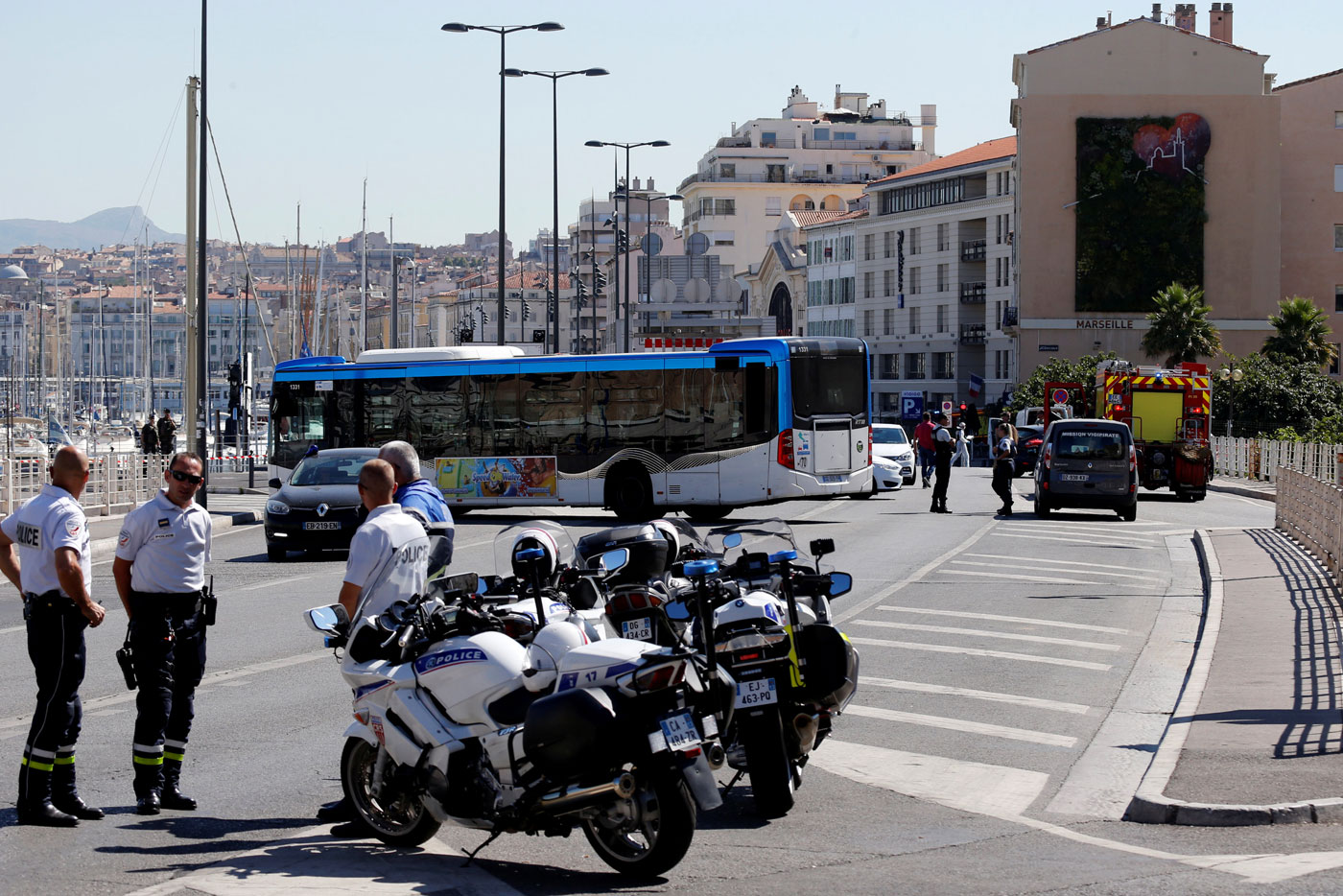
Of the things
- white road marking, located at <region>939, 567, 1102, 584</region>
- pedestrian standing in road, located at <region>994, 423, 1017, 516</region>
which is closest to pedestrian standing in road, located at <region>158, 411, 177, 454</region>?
pedestrian standing in road, located at <region>994, 423, 1017, 516</region>

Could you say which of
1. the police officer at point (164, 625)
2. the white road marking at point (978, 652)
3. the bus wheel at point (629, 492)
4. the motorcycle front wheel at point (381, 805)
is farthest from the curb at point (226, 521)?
the motorcycle front wheel at point (381, 805)

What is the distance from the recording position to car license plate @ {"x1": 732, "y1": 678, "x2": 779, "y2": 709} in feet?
24.5

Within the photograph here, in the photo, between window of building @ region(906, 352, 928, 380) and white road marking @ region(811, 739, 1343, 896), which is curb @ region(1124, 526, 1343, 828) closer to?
white road marking @ region(811, 739, 1343, 896)

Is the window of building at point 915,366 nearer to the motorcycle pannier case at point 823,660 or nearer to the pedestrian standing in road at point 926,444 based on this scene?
the pedestrian standing in road at point 926,444

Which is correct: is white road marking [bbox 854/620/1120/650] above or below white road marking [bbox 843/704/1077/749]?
below

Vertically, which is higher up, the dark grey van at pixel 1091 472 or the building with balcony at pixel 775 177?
the building with balcony at pixel 775 177

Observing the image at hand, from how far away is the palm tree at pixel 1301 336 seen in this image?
221 feet

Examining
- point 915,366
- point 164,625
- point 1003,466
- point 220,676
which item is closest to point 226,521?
point 1003,466

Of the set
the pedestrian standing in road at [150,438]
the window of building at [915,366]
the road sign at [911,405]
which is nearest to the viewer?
the pedestrian standing in road at [150,438]

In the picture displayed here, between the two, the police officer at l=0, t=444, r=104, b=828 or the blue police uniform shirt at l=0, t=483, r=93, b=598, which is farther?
the blue police uniform shirt at l=0, t=483, r=93, b=598

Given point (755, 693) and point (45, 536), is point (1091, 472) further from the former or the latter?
point (45, 536)

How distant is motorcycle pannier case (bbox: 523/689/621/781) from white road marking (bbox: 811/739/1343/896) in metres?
2.37

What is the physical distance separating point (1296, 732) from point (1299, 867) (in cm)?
295

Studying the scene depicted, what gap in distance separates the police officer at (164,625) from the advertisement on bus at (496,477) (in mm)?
22165
